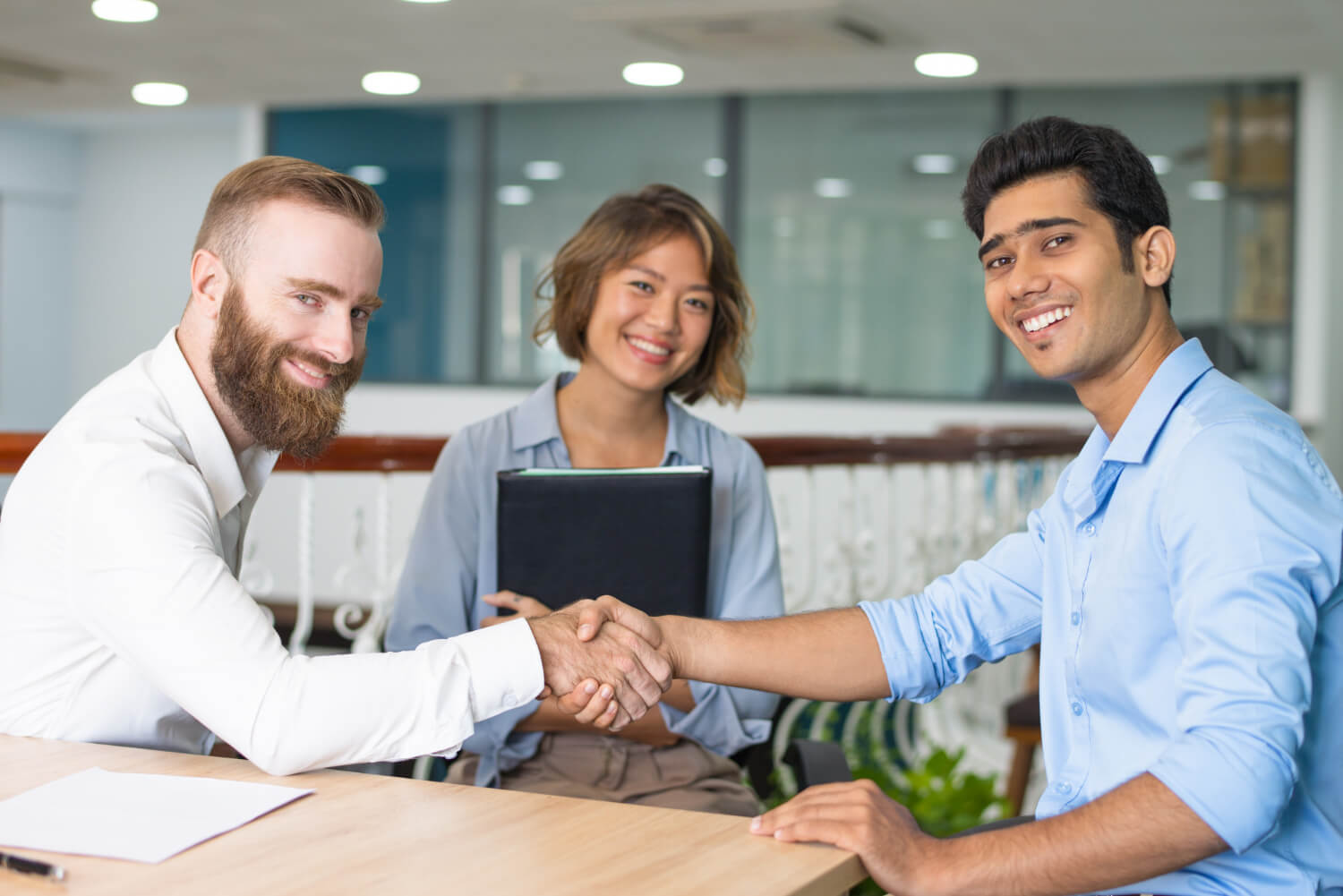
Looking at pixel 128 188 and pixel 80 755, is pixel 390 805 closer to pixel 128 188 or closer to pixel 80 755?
pixel 80 755

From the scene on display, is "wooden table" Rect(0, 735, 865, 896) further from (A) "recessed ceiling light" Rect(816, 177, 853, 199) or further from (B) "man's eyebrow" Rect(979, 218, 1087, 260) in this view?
(A) "recessed ceiling light" Rect(816, 177, 853, 199)

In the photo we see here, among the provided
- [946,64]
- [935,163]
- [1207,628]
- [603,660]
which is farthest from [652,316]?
[935,163]

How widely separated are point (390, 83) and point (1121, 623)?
6.29 metres

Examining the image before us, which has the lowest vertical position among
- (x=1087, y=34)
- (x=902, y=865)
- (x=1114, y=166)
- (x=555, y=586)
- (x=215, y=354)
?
(x=902, y=865)

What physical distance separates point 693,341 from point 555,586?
1.65ft

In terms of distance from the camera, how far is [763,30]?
5375mm

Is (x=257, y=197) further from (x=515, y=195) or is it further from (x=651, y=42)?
(x=515, y=195)

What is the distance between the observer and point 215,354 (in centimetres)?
161

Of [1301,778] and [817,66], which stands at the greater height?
[817,66]

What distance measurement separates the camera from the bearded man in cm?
131

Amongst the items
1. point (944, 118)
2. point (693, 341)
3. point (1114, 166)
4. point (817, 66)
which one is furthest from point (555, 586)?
point (944, 118)

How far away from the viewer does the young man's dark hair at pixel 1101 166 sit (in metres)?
1.52

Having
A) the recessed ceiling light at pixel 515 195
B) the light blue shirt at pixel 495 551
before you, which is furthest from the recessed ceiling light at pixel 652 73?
the light blue shirt at pixel 495 551

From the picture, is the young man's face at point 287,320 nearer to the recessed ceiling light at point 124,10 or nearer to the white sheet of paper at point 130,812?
the white sheet of paper at point 130,812
